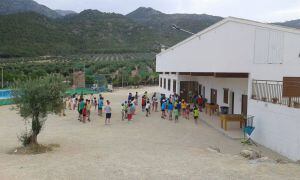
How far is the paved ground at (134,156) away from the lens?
380 inches

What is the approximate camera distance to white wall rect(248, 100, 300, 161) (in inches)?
498

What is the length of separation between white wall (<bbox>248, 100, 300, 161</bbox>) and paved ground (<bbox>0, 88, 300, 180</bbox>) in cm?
56

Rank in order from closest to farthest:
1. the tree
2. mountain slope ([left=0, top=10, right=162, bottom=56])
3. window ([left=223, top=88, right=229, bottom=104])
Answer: the tree → window ([left=223, top=88, right=229, bottom=104]) → mountain slope ([left=0, top=10, right=162, bottom=56])

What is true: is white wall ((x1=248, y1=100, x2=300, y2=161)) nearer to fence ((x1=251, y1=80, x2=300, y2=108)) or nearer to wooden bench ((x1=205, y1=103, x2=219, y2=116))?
fence ((x1=251, y1=80, x2=300, y2=108))

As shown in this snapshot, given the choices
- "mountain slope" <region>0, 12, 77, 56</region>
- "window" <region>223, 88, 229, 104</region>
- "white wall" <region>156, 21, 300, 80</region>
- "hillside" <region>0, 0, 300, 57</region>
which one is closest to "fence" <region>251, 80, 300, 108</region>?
"white wall" <region>156, 21, 300, 80</region>

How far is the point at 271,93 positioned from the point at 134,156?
664 centimetres

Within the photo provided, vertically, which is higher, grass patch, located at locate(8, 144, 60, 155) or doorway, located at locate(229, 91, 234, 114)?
doorway, located at locate(229, 91, 234, 114)

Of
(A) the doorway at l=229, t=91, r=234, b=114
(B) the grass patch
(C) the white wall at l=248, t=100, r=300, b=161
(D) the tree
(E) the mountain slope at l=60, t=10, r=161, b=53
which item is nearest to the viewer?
(C) the white wall at l=248, t=100, r=300, b=161

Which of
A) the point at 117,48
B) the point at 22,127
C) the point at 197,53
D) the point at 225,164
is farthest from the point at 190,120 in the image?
the point at 117,48

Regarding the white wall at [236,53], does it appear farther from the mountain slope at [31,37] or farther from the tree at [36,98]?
the mountain slope at [31,37]

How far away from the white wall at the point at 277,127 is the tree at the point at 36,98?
811 cm

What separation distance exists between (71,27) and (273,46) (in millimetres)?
97412

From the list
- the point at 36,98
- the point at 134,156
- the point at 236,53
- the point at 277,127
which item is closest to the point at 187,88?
the point at 236,53

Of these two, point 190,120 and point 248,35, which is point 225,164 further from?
point 190,120
